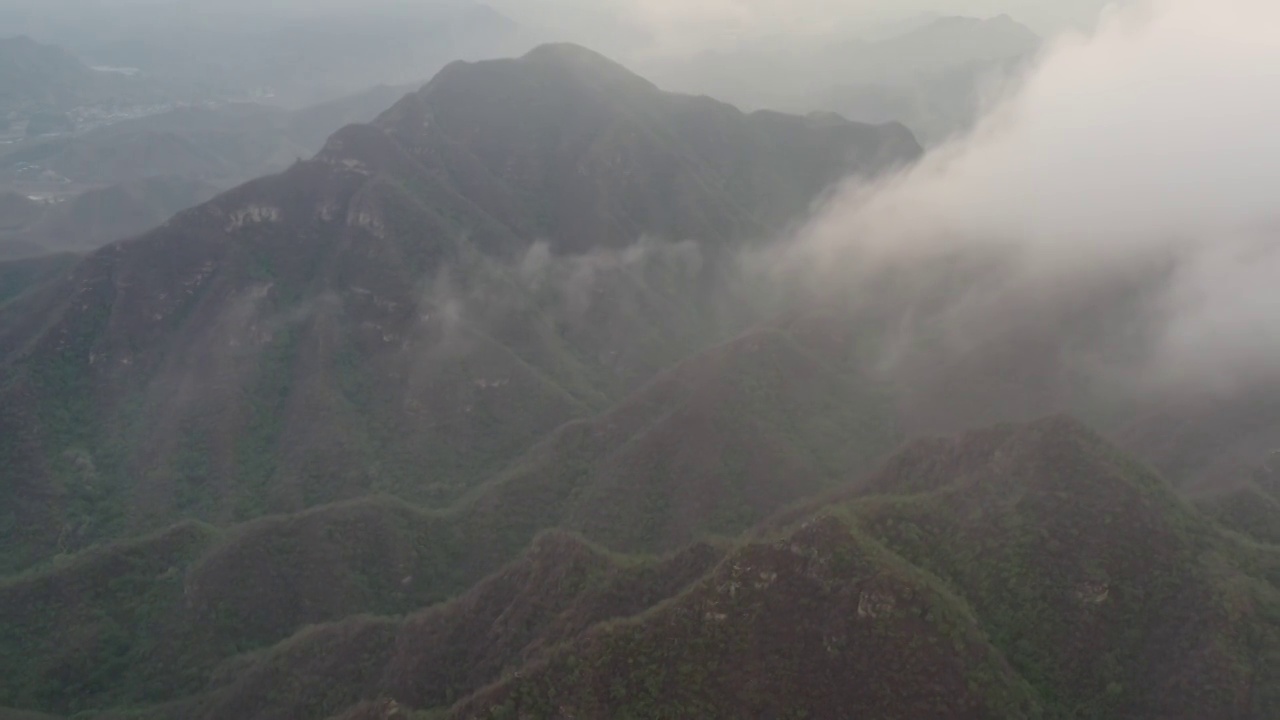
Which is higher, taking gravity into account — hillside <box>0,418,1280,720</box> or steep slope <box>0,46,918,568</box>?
hillside <box>0,418,1280,720</box>

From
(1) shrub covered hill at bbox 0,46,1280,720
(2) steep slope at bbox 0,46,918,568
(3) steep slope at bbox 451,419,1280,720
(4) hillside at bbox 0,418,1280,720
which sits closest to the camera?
(3) steep slope at bbox 451,419,1280,720

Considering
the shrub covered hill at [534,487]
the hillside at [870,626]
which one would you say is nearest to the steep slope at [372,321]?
the shrub covered hill at [534,487]

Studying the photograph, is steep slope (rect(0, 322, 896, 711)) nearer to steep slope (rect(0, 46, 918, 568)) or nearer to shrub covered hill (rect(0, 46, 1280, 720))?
shrub covered hill (rect(0, 46, 1280, 720))

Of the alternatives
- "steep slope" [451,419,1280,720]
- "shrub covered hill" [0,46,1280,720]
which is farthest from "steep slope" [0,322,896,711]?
"steep slope" [451,419,1280,720]

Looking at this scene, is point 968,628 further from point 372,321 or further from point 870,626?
point 372,321

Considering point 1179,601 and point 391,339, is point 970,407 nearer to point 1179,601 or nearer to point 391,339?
point 1179,601

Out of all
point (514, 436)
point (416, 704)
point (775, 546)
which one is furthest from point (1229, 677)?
point (514, 436)
